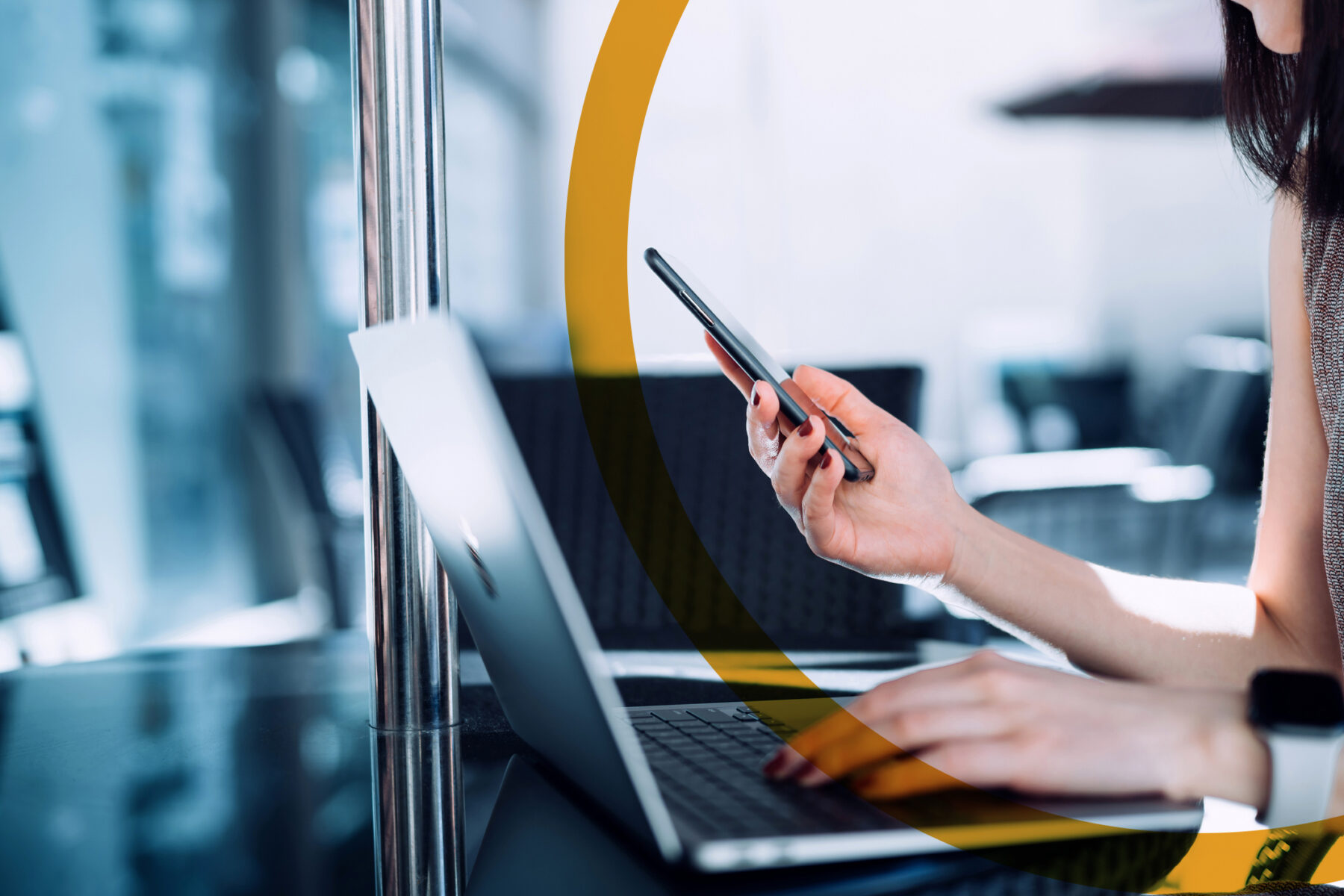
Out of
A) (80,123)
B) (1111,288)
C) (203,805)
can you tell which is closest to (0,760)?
(203,805)

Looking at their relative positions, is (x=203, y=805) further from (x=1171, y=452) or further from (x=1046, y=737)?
(x=1171, y=452)

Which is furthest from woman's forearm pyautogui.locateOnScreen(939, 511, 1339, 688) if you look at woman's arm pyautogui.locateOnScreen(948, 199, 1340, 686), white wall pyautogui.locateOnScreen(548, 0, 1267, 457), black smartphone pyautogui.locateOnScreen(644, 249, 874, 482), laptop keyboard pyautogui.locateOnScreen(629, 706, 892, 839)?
white wall pyautogui.locateOnScreen(548, 0, 1267, 457)

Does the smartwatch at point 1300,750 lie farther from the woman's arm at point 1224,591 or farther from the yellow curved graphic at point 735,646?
the woman's arm at point 1224,591

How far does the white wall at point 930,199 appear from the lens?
15.7ft

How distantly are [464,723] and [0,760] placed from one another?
20 centimetres

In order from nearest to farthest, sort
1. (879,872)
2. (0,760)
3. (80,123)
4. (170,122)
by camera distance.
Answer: (879,872) < (0,760) < (80,123) < (170,122)

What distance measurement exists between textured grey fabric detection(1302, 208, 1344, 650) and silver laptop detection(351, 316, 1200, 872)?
336 millimetres

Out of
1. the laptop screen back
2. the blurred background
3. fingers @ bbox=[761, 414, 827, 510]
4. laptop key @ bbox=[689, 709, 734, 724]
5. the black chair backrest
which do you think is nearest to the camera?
the laptop screen back

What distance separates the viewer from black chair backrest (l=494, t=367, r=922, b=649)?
0.91 meters

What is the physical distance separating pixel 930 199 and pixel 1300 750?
15.8 ft

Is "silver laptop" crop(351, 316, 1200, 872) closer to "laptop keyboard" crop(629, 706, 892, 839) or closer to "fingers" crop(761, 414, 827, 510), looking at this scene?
"laptop keyboard" crop(629, 706, 892, 839)

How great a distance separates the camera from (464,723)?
20.0 inches

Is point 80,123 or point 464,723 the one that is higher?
point 80,123

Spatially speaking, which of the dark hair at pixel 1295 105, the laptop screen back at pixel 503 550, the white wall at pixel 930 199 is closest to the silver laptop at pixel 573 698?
the laptop screen back at pixel 503 550
